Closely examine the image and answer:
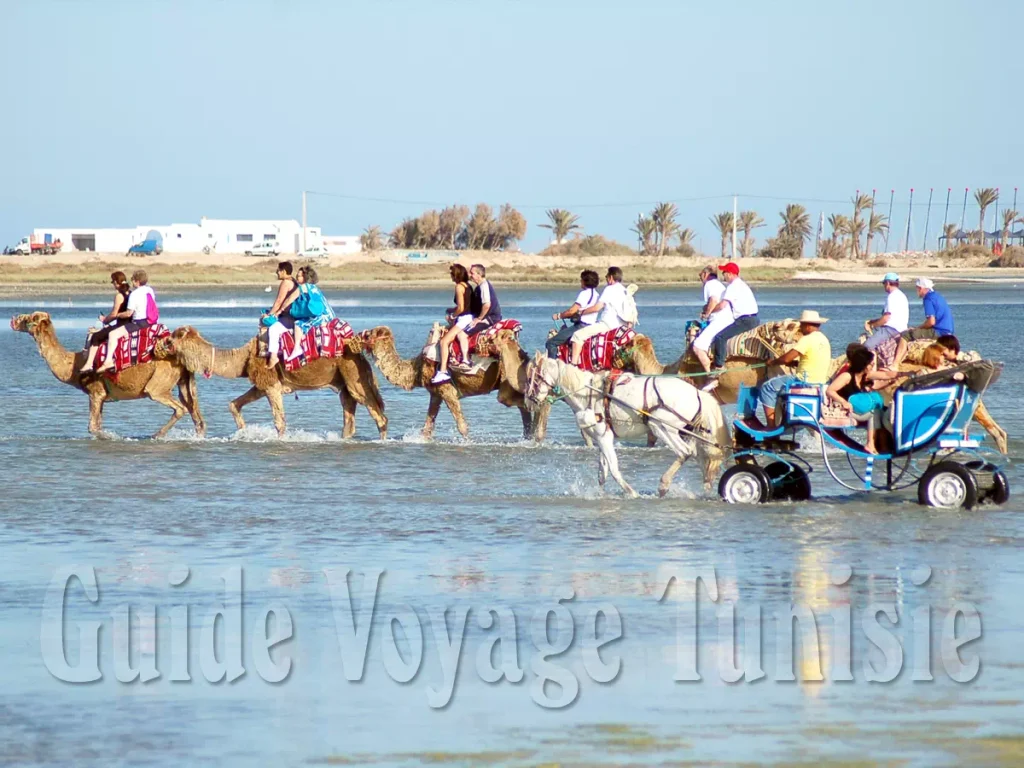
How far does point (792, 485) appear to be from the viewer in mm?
11961

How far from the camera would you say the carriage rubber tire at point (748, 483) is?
460 inches

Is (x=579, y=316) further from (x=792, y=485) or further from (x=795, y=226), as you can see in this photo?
(x=795, y=226)

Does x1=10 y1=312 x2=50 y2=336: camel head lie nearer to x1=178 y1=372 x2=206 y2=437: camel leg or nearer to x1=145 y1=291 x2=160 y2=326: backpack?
x1=145 y1=291 x2=160 y2=326: backpack

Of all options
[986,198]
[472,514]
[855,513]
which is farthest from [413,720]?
[986,198]

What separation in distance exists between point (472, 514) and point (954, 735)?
5817 mm

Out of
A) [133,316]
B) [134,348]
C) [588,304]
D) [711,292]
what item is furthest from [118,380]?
[711,292]

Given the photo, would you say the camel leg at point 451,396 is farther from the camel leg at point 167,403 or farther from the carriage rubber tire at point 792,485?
the carriage rubber tire at point 792,485

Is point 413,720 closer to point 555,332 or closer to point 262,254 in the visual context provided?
point 555,332

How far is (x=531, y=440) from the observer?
53.6 ft

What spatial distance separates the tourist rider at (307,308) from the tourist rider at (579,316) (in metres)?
2.37

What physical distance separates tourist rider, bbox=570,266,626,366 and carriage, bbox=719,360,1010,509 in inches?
152

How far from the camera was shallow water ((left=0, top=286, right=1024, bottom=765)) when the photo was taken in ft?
20.2

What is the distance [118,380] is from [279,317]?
6.25 feet

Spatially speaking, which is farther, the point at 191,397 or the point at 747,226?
the point at 747,226
